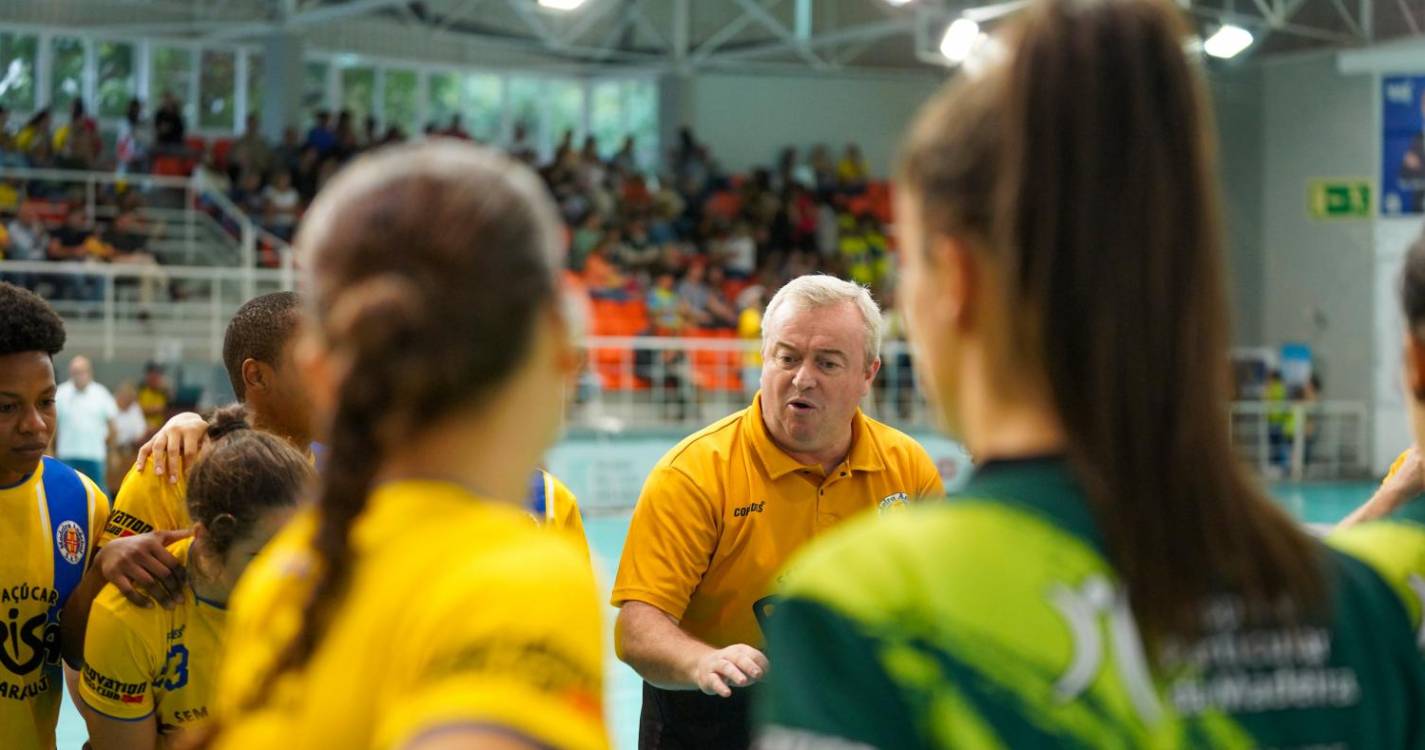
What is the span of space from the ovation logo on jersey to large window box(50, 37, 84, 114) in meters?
21.2

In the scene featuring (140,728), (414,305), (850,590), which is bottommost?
(140,728)

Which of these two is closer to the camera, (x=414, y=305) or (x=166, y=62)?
(x=414, y=305)

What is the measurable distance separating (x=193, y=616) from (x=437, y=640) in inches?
66.0

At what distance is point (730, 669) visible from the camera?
8.75ft

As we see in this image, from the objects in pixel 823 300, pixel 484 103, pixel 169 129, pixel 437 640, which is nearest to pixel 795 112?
pixel 484 103

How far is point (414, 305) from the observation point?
111 centimetres

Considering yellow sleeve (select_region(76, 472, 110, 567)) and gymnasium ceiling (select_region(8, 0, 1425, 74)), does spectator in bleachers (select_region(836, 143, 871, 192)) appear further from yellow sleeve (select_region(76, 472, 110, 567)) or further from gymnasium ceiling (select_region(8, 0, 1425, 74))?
yellow sleeve (select_region(76, 472, 110, 567))

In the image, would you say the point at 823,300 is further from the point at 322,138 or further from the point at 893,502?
the point at 322,138

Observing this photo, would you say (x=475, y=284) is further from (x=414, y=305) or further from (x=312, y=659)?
(x=312, y=659)

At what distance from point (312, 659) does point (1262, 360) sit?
74.0 feet

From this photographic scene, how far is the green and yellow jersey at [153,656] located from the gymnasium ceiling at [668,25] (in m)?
18.9

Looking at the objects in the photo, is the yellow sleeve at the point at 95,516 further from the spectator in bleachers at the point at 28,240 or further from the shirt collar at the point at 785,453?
the spectator in bleachers at the point at 28,240

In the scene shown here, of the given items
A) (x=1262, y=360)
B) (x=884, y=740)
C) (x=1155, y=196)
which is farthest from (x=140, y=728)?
(x=1262, y=360)

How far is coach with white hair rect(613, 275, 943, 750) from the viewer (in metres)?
3.30
